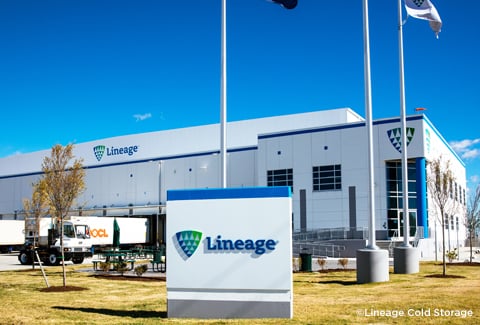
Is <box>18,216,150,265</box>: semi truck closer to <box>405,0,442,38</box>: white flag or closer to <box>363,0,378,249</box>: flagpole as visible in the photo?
<box>363,0,378,249</box>: flagpole

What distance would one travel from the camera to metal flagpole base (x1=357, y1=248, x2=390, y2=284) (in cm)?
1777

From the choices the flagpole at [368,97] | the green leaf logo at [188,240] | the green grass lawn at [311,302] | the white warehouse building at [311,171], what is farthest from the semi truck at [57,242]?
the green leaf logo at [188,240]

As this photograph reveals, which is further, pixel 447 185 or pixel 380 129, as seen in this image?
pixel 380 129

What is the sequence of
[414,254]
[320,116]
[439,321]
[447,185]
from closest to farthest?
[439,321]
[414,254]
[447,185]
[320,116]

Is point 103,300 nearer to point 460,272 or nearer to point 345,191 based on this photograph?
point 460,272

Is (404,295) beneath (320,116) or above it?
beneath

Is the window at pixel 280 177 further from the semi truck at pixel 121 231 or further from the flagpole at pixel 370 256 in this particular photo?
the flagpole at pixel 370 256

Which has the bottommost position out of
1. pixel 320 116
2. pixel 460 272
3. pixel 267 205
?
pixel 460 272

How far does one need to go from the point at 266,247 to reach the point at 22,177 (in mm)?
71714

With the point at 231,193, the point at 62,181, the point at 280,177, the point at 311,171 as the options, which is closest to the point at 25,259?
the point at 62,181

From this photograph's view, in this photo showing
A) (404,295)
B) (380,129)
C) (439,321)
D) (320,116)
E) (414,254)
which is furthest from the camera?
(320,116)

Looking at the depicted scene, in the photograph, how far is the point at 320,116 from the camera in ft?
194

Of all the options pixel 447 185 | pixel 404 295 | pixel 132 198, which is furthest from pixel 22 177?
pixel 404 295

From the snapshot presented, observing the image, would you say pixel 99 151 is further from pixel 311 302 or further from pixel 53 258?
pixel 311 302
